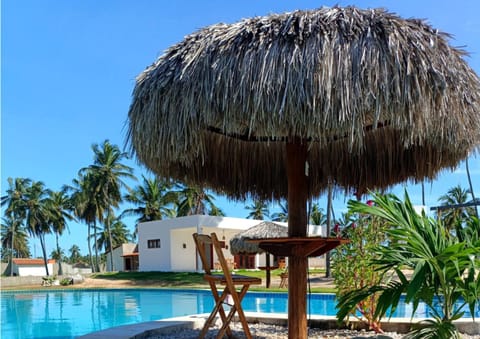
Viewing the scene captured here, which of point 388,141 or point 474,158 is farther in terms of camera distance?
point 388,141

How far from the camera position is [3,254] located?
158ft

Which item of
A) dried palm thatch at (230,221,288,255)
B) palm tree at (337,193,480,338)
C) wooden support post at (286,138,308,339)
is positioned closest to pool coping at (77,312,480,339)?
wooden support post at (286,138,308,339)

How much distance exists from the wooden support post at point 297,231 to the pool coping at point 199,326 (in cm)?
110

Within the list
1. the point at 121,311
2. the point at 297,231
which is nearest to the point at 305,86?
the point at 297,231

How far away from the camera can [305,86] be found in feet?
10.4

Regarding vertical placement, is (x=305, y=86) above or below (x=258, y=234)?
above

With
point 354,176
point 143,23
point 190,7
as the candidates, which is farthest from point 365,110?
point 143,23

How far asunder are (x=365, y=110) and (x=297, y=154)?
124 cm

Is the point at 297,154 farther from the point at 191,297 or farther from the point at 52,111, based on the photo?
the point at 52,111

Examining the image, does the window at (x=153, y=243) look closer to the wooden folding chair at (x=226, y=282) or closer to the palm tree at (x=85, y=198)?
the palm tree at (x=85, y=198)

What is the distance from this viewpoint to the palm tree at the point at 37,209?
39.4m

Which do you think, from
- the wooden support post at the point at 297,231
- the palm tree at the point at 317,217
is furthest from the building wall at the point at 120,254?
the wooden support post at the point at 297,231

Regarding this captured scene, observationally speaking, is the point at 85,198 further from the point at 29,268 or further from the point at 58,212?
the point at 29,268

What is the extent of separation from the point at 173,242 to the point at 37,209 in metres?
18.8
